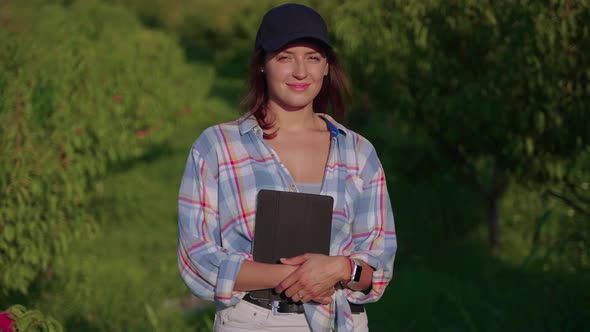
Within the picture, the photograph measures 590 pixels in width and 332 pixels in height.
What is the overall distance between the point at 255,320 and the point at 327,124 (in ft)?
2.44

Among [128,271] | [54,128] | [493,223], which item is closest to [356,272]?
[54,128]

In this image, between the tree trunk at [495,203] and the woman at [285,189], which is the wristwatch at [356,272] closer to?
the woman at [285,189]

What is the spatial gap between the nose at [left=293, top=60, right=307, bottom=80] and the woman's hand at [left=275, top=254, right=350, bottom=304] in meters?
0.59

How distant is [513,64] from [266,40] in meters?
2.38

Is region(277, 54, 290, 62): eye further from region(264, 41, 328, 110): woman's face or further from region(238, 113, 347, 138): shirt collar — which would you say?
region(238, 113, 347, 138): shirt collar

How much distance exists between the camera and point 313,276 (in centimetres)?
242

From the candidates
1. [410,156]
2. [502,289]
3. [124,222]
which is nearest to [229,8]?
[124,222]

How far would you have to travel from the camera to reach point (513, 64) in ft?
14.8

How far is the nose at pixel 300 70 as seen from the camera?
2.58m

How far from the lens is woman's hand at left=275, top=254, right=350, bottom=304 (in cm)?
242

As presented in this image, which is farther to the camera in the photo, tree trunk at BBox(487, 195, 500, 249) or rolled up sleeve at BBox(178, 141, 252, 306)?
tree trunk at BBox(487, 195, 500, 249)

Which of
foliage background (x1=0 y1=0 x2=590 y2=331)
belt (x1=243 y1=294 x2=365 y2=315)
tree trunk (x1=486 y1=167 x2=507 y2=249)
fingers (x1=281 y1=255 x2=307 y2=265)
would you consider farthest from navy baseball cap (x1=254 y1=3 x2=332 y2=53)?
tree trunk (x1=486 y1=167 x2=507 y2=249)

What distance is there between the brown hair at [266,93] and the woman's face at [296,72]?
63 millimetres

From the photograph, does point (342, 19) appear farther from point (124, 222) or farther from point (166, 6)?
point (166, 6)
